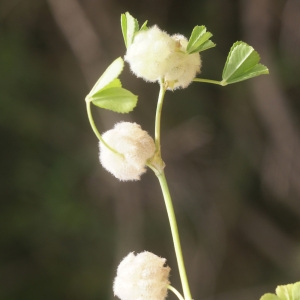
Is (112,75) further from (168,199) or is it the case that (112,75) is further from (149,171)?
(149,171)

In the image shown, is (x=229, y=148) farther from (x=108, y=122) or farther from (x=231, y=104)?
(x=108, y=122)

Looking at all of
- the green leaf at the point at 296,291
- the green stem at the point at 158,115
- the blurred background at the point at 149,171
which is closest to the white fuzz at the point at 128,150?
the green stem at the point at 158,115

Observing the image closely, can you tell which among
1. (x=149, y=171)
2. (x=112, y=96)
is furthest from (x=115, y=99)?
(x=149, y=171)

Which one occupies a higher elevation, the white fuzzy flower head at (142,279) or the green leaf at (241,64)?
the green leaf at (241,64)

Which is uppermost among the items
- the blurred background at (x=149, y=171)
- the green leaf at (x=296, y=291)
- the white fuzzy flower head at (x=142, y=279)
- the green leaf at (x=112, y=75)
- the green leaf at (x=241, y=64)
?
the blurred background at (x=149, y=171)

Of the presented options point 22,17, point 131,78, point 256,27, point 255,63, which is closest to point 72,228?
point 131,78

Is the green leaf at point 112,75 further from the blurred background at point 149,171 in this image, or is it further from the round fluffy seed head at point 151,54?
the blurred background at point 149,171

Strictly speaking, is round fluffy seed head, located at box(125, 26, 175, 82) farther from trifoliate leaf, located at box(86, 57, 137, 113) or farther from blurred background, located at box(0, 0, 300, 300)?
blurred background, located at box(0, 0, 300, 300)
